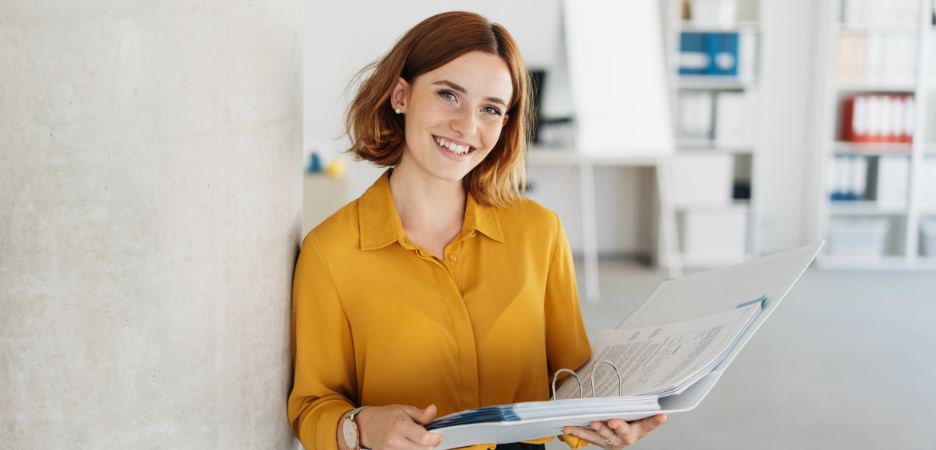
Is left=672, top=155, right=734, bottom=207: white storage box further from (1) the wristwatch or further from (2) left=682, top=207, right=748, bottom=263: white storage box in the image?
(1) the wristwatch

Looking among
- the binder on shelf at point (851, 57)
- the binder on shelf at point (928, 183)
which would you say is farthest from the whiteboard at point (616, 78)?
the binder on shelf at point (928, 183)

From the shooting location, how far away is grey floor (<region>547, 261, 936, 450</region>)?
7.16 feet

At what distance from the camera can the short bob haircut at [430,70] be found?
3.30 ft

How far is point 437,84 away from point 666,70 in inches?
159

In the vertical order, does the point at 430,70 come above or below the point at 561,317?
above

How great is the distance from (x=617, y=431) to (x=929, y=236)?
5.13 meters

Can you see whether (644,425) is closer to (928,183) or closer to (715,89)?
(715,89)

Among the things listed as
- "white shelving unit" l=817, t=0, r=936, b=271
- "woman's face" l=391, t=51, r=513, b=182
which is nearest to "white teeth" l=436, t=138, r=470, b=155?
"woman's face" l=391, t=51, r=513, b=182

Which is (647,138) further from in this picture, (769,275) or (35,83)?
(35,83)

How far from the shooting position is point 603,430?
78 centimetres

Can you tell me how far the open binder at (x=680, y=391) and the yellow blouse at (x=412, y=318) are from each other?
139mm

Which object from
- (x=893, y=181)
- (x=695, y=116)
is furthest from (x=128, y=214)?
(x=893, y=181)

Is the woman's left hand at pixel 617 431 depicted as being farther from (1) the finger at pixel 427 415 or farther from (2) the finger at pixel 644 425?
(1) the finger at pixel 427 415

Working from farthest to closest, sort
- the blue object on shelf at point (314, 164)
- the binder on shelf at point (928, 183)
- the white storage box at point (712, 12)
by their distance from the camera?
the binder on shelf at point (928, 183) → the white storage box at point (712, 12) → the blue object on shelf at point (314, 164)
